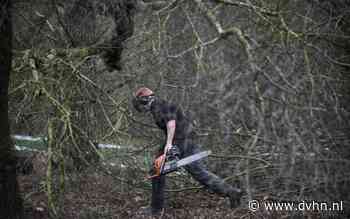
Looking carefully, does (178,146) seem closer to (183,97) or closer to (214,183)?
(214,183)

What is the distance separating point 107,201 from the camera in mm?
7836

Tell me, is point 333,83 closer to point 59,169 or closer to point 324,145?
point 324,145

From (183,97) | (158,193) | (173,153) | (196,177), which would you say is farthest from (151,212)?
(183,97)

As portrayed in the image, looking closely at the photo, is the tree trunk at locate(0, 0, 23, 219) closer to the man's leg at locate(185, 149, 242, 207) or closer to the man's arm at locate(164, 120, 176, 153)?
the man's arm at locate(164, 120, 176, 153)

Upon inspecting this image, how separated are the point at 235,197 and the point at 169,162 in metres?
0.97

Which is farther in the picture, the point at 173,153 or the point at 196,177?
the point at 196,177

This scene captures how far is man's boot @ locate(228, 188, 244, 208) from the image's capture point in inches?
272

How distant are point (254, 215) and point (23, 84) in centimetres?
319

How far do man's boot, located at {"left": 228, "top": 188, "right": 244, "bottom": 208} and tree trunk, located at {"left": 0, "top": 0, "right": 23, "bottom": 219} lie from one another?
257 cm

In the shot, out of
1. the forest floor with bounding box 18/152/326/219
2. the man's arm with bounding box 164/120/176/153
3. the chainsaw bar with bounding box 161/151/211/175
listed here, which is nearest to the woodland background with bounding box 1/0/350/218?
the forest floor with bounding box 18/152/326/219

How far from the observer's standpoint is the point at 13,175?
623 cm

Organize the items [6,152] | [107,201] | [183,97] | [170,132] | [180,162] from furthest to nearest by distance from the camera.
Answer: [107,201] → [183,97] → [180,162] → [170,132] → [6,152]

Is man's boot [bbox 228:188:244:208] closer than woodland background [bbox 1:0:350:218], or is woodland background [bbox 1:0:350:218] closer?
woodland background [bbox 1:0:350:218]

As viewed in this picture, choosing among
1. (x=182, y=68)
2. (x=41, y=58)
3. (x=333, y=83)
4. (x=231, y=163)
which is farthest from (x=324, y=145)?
(x=41, y=58)
